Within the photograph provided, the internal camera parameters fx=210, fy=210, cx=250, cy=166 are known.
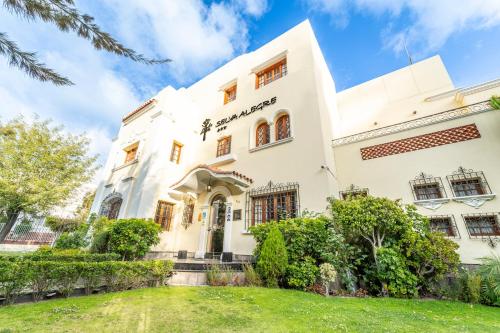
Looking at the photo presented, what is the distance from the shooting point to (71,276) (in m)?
4.39

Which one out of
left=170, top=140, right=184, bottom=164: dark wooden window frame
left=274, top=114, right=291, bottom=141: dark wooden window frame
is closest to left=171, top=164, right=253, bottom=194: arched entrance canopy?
left=274, top=114, right=291, bottom=141: dark wooden window frame

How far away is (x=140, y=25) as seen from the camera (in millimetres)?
3000

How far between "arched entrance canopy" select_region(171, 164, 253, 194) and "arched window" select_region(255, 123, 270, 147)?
195 centimetres

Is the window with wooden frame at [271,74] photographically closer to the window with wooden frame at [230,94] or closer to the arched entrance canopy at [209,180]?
the window with wooden frame at [230,94]

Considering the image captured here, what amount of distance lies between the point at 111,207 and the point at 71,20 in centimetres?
1179

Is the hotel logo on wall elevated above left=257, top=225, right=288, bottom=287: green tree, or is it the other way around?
the hotel logo on wall

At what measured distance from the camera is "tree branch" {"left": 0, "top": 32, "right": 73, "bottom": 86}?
6.95 feet

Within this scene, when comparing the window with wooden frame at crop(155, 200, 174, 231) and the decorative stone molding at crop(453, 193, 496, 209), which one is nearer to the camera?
the decorative stone molding at crop(453, 193, 496, 209)

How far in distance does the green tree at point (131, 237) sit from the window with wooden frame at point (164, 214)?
6.22 feet

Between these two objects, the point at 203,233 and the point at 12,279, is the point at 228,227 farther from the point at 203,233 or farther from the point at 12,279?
the point at 12,279

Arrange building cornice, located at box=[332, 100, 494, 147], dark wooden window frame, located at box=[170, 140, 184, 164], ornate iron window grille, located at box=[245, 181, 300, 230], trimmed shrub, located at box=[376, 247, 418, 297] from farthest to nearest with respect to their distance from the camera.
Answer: dark wooden window frame, located at box=[170, 140, 184, 164] → ornate iron window grille, located at box=[245, 181, 300, 230] → building cornice, located at box=[332, 100, 494, 147] → trimmed shrub, located at box=[376, 247, 418, 297]

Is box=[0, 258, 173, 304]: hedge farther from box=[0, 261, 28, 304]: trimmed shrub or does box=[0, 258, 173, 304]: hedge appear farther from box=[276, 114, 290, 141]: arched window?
box=[276, 114, 290, 141]: arched window

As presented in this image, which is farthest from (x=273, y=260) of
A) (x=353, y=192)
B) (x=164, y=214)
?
(x=164, y=214)

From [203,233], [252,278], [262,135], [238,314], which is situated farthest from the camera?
[262,135]
